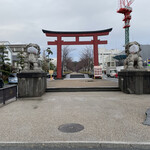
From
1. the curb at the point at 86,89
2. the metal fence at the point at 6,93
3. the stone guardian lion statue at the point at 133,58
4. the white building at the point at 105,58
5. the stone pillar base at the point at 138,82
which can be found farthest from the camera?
the white building at the point at 105,58

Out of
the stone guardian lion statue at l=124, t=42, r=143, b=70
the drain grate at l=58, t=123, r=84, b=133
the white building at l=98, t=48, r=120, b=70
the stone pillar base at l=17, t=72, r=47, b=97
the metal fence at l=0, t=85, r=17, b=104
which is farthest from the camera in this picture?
the white building at l=98, t=48, r=120, b=70

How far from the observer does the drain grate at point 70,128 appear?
3795 mm

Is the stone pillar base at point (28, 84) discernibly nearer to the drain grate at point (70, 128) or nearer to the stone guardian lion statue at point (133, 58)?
the drain grate at point (70, 128)

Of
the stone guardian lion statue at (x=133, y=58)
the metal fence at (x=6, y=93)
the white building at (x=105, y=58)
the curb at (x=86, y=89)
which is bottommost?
the curb at (x=86, y=89)

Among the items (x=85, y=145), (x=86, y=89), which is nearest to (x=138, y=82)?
(x=86, y=89)

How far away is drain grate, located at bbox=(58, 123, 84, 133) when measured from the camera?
12.5ft

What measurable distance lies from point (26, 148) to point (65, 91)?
777 centimetres

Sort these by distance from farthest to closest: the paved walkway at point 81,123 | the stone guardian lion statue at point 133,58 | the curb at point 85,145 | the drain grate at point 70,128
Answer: the stone guardian lion statue at point 133,58 → the drain grate at point 70,128 → the paved walkway at point 81,123 → the curb at point 85,145

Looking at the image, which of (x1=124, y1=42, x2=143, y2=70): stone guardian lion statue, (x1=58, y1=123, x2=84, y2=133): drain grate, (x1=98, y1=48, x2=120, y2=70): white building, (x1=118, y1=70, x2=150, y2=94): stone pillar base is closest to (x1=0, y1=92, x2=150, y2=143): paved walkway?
(x1=58, y1=123, x2=84, y2=133): drain grate

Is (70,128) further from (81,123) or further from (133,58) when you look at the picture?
(133,58)

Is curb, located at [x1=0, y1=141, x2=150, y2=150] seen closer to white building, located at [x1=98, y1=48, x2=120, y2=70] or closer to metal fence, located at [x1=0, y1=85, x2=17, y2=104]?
metal fence, located at [x1=0, y1=85, x2=17, y2=104]

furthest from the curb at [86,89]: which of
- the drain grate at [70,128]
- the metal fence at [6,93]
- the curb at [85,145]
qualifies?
the curb at [85,145]

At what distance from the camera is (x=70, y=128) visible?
3.94m

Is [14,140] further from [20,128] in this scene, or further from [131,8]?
[131,8]
